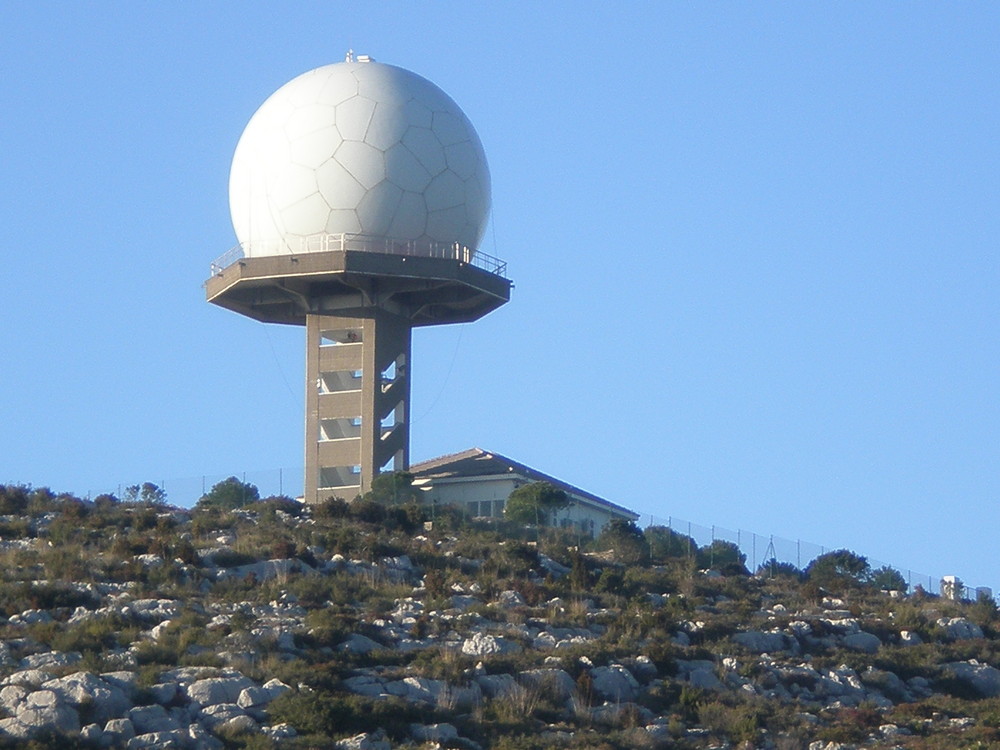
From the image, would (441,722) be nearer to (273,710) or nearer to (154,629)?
(273,710)

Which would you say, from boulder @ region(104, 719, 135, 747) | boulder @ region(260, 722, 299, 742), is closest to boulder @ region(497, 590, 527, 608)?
boulder @ region(260, 722, 299, 742)

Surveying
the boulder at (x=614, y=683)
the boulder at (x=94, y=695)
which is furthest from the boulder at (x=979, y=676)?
the boulder at (x=94, y=695)

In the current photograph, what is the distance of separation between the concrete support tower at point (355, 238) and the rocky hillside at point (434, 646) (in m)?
11.9

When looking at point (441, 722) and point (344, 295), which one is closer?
point (441, 722)

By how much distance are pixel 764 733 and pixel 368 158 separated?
98.0ft

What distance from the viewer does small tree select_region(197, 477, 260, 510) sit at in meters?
49.8

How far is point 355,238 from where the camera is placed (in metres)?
54.6

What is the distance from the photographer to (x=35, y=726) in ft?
83.4

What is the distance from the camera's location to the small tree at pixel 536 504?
50.2 m

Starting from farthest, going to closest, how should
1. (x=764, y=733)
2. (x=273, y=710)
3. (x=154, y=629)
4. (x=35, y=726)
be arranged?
(x=154, y=629) < (x=764, y=733) < (x=273, y=710) < (x=35, y=726)

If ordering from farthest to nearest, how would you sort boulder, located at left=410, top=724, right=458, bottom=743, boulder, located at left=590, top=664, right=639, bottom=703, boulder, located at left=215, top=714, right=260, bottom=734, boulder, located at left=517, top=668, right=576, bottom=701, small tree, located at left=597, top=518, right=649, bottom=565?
small tree, located at left=597, top=518, right=649, bottom=565
boulder, located at left=590, top=664, right=639, bottom=703
boulder, located at left=517, top=668, right=576, bottom=701
boulder, located at left=410, top=724, right=458, bottom=743
boulder, located at left=215, top=714, right=260, bottom=734

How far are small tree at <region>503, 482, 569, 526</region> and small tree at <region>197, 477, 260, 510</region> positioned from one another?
302 inches

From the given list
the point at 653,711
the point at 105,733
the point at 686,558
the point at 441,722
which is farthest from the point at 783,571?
the point at 105,733

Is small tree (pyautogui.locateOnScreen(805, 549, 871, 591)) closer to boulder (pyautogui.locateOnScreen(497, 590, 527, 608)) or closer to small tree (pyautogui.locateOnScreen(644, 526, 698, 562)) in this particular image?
small tree (pyautogui.locateOnScreen(644, 526, 698, 562))
